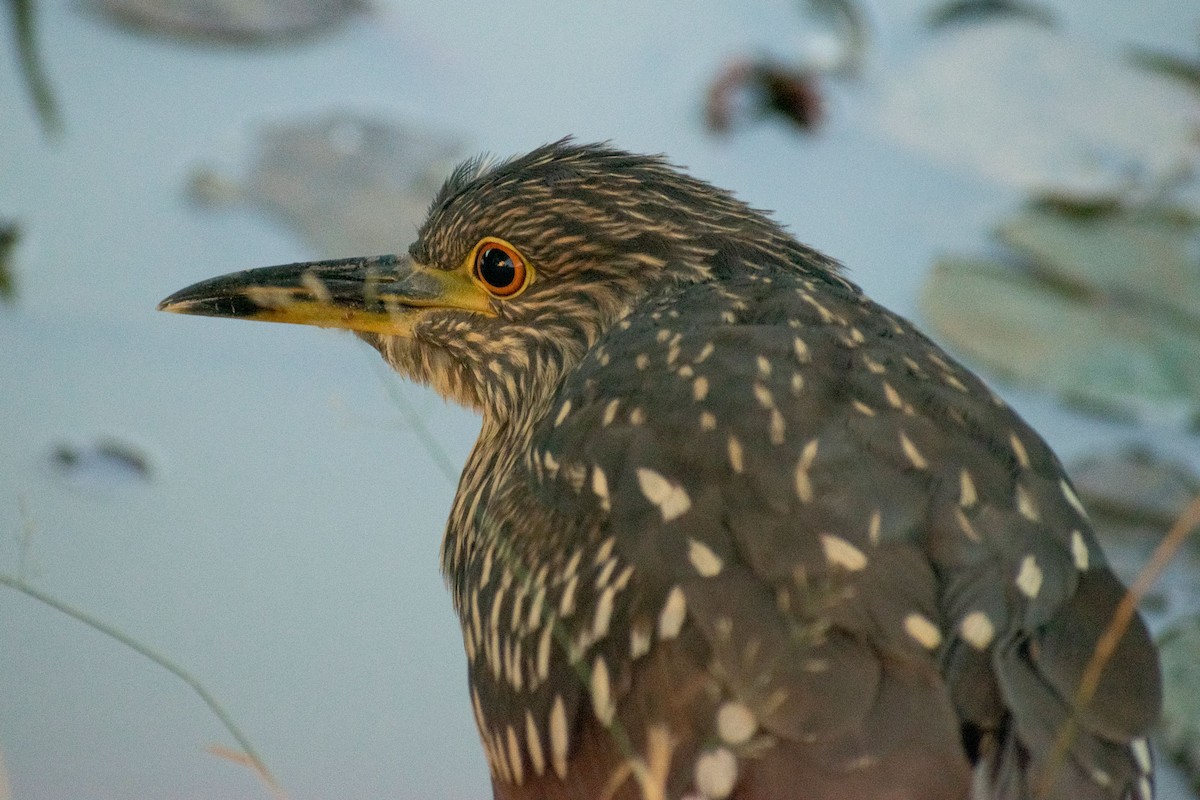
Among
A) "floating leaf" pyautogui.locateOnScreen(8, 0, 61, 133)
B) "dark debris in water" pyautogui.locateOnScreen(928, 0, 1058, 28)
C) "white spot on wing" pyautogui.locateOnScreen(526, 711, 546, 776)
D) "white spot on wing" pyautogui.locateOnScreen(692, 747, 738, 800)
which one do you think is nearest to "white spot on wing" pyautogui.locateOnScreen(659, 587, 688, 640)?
"white spot on wing" pyautogui.locateOnScreen(692, 747, 738, 800)

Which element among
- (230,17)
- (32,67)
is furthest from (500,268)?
(230,17)

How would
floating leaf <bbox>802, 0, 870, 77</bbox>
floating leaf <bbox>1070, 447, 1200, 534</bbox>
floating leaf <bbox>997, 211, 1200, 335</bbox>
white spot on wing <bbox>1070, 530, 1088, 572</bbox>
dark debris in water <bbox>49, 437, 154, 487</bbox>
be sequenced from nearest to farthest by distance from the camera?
white spot on wing <bbox>1070, 530, 1088, 572</bbox>
dark debris in water <bbox>49, 437, 154, 487</bbox>
floating leaf <bbox>1070, 447, 1200, 534</bbox>
floating leaf <bbox>997, 211, 1200, 335</bbox>
floating leaf <bbox>802, 0, 870, 77</bbox>

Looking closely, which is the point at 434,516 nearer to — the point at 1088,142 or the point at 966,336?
the point at 966,336

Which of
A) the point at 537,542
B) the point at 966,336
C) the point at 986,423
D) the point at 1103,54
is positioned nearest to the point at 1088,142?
the point at 1103,54

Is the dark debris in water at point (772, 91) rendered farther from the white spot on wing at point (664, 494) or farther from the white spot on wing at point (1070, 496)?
the white spot on wing at point (664, 494)

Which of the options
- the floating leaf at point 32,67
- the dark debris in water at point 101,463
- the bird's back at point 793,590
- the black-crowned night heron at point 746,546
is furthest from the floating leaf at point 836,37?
the bird's back at point 793,590

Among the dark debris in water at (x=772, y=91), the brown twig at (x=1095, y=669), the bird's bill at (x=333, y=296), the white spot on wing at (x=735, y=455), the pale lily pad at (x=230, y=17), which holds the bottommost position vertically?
the brown twig at (x=1095, y=669)

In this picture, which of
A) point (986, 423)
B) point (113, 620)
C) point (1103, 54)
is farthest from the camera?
point (1103, 54)

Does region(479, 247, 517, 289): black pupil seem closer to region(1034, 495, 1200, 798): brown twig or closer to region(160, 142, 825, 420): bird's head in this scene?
region(160, 142, 825, 420): bird's head

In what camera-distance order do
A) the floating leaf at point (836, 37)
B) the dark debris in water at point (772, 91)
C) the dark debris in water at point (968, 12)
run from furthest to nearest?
1. the dark debris in water at point (968, 12)
2. the floating leaf at point (836, 37)
3. the dark debris in water at point (772, 91)
